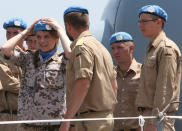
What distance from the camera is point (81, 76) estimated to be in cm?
332

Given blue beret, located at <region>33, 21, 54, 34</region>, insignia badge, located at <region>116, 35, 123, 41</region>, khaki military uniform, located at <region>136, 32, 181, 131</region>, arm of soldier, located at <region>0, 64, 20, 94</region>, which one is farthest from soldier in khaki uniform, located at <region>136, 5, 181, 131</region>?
arm of soldier, located at <region>0, 64, 20, 94</region>

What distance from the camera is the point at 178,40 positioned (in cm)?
541

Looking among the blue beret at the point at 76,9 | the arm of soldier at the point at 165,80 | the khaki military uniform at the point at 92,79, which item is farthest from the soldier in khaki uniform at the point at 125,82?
the blue beret at the point at 76,9

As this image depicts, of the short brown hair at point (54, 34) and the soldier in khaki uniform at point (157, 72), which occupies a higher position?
the short brown hair at point (54, 34)

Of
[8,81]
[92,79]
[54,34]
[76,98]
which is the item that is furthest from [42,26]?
[8,81]

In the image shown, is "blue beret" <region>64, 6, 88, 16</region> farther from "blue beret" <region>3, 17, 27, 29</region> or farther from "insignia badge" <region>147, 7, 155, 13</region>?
"blue beret" <region>3, 17, 27, 29</region>

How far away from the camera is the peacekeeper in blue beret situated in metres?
3.78

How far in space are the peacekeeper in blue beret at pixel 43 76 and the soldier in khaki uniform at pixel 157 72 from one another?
0.77 m

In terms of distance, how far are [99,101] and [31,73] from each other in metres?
0.81

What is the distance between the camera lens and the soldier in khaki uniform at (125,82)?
4625 mm

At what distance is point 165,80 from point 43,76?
1097 mm

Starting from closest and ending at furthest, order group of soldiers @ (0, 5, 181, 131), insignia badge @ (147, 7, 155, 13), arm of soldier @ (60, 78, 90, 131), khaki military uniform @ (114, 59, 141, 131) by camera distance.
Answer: arm of soldier @ (60, 78, 90, 131)
group of soldiers @ (0, 5, 181, 131)
insignia badge @ (147, 7, 155, 13)
khaki military uniform @ (114, 59, 141, 131)

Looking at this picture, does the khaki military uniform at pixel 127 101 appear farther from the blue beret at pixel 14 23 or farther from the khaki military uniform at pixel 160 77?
the blue beret at pixel 14 23

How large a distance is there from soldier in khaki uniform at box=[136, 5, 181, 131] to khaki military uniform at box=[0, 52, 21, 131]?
158 centimetres
